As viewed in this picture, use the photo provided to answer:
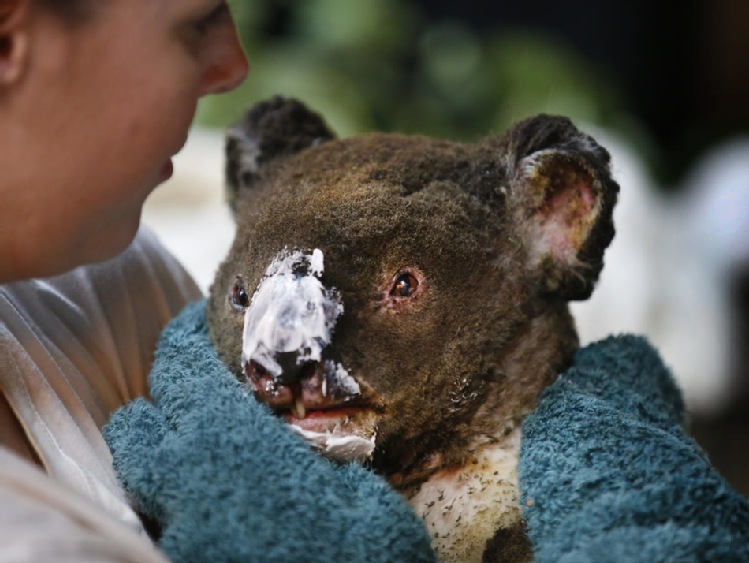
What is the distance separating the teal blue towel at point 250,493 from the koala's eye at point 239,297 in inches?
4.0

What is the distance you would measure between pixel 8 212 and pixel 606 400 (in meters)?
0.55

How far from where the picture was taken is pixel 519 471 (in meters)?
0.85

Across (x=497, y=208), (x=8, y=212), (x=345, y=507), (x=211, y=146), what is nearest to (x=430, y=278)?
(x=497, y=208)

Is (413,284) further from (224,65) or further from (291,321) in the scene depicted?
(224,65)

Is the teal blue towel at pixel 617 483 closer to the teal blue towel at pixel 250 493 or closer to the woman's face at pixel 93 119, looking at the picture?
the teal blue towel at pixel 250 493

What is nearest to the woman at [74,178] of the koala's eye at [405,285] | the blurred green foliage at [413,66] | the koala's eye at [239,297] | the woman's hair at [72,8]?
the woman's hair at [72,8]

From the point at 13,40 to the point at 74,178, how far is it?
11cm

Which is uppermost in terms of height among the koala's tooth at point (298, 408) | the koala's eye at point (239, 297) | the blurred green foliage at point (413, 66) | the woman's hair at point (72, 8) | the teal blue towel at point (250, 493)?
the blurred green foliage at point (413, 66)

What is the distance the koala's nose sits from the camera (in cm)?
78

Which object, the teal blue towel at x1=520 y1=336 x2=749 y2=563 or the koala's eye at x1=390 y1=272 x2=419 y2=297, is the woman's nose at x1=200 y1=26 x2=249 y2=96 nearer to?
the koala's eye at x1=390 y1=272 x2=419 y2=297

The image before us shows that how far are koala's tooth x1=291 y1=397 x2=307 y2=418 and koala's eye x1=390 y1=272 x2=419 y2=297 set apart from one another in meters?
0.13

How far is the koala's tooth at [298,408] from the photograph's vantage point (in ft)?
2.62

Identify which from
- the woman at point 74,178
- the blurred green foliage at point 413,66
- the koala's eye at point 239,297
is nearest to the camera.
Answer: the woman at point 74,178

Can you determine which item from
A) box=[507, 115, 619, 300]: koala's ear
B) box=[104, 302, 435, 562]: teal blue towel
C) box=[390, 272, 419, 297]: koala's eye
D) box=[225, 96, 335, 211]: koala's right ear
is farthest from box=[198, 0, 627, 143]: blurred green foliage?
box=[104, 302, 435, 562]: teal blue towel
